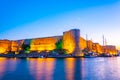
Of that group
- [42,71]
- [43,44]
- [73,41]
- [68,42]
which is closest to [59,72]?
[42,71]

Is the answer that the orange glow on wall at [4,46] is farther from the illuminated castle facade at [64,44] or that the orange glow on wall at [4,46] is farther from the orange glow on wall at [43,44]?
the orange glow on wall at [43,44]

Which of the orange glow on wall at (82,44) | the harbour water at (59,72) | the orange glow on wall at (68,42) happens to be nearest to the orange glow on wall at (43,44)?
the orange glow on wall at (68,42)

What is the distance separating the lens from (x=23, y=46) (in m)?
73.3

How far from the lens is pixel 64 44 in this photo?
62375mm

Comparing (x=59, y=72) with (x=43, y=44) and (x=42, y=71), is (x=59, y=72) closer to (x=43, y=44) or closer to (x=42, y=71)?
(x=42, y=71)

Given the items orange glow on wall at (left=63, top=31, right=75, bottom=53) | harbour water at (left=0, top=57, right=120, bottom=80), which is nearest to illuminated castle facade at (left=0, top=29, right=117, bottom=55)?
orange glow on wall at (left=63, top=31, right=75, bottom=53)

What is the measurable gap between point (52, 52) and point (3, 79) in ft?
163

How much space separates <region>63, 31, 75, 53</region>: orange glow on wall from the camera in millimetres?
59625

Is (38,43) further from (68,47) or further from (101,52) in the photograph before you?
(101,52)

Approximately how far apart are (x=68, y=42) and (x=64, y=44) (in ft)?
6.26

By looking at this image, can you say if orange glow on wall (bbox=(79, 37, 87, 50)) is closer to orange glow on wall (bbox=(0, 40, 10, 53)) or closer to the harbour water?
orange glow on wall (bbox=(0, 40, 10, 53))

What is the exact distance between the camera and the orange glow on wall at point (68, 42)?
5962cm

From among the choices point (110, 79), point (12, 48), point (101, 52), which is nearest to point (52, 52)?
point (12, 48)

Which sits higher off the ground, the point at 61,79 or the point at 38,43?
the point at 38,43
